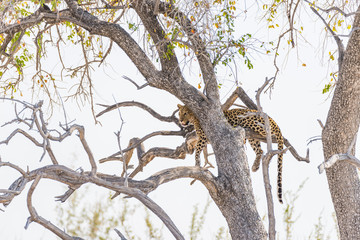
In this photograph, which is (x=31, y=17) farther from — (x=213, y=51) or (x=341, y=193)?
(x=341, y=193)

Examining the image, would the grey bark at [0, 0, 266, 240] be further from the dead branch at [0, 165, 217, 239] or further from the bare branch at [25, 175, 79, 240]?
the bare branch at [25, 175, 79, 240]

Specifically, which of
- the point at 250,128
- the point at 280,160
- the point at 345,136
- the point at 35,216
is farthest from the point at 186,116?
the point at 35,216

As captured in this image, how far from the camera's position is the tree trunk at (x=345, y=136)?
5.47 m

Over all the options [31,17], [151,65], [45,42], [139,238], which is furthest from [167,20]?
[139,238]

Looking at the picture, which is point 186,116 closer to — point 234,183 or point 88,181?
point 234,183

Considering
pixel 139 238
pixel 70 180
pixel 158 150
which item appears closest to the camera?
pixel 70 180

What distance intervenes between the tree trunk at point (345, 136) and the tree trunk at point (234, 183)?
30.2 inches

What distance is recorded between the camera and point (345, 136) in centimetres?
560

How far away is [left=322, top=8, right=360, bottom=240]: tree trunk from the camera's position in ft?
17.9

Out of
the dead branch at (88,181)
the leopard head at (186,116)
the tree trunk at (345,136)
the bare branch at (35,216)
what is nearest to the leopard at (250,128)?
the leopard head at (186,116)

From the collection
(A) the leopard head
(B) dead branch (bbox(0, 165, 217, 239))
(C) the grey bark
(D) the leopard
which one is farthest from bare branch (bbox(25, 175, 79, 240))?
(A) the leopard head

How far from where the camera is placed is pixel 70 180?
4684 mm

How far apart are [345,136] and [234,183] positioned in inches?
44.3

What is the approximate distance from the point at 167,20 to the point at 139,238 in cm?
274
